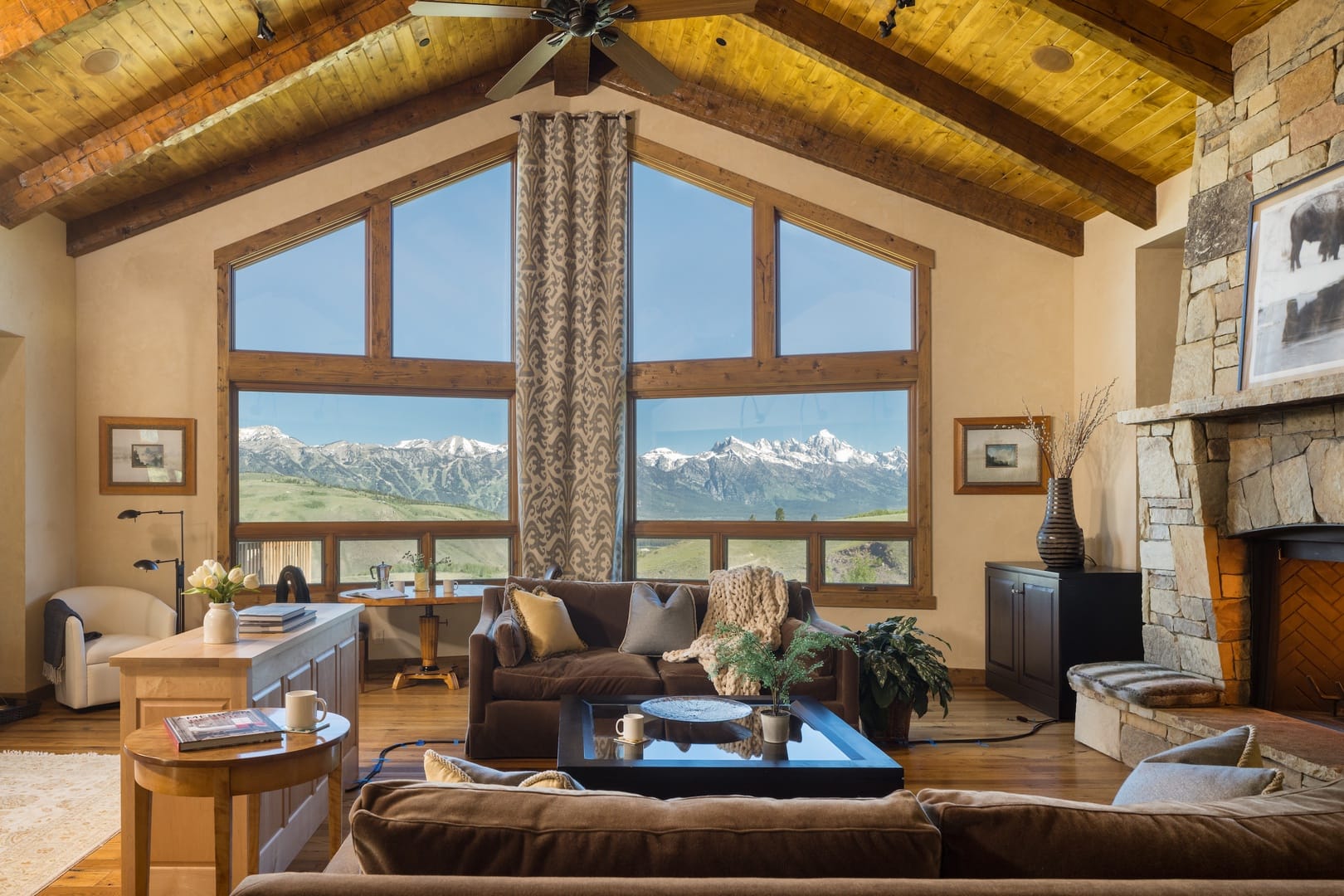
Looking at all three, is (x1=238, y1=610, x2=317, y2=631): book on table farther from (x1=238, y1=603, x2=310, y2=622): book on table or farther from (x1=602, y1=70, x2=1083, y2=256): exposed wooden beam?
(x1=602, y1=70, x2=1083, y2=256): exposed wooden beam

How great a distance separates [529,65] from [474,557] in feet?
12.9

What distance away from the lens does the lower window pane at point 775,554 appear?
7.06 meters

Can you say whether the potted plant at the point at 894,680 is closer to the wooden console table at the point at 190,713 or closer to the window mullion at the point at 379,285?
the wooden console table at the point at 190,713

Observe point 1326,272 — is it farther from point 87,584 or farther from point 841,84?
point 87,584

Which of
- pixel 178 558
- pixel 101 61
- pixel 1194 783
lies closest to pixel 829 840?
pixel 1194 783

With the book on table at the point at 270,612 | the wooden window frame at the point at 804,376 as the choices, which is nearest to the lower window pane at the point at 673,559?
the wooden window frame at the point at 804,376

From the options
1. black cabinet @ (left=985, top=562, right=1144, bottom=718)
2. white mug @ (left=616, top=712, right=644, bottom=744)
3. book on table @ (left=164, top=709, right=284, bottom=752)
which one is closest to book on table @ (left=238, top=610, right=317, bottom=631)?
book on table @ (left=164, top=709, right=284, bottom=752)

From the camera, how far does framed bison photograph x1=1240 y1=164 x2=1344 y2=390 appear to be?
3668 millimetres

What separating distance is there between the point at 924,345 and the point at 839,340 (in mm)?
622

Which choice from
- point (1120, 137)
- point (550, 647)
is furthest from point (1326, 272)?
point (550, 647)

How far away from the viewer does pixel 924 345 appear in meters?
6.82

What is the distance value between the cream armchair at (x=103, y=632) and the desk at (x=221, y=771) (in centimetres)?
373

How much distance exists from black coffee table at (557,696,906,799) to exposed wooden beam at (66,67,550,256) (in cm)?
505

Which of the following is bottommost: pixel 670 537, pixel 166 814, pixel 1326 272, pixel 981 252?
pixel 166 814
